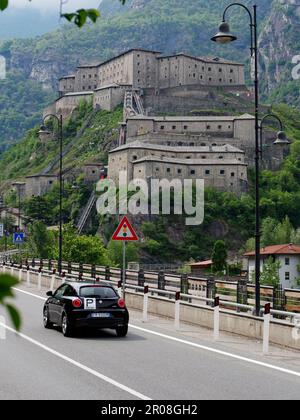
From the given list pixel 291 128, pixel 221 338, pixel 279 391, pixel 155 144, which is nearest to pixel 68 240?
pixel 221 338

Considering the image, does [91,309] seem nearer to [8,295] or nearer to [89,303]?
[89,303]

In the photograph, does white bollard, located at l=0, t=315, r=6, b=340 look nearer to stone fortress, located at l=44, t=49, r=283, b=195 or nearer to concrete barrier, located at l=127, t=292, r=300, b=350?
concrete barrier, located at l=127, t=292, r=300, b=350

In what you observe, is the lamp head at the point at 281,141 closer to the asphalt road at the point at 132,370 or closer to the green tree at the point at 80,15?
the asphalt road at the point at 132,370

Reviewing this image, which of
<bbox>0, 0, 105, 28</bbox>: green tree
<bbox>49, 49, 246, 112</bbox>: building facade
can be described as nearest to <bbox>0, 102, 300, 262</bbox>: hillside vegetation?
<bbox>49, 49, 246, 112</bbox>: building facade

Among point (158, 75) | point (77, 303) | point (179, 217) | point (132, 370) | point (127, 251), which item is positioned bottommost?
point (132, 370)

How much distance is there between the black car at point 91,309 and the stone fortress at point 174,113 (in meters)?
112

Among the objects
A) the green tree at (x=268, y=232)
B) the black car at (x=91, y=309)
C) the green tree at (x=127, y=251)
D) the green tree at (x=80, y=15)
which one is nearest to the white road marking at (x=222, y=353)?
the black car at (x=91, y=309)

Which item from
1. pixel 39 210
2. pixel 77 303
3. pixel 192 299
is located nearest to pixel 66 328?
pixel 77 303

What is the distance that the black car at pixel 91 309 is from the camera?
17859 mm

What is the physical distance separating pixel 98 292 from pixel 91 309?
60cm

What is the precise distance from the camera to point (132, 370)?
508 inches

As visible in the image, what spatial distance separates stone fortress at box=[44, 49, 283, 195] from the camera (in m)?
135

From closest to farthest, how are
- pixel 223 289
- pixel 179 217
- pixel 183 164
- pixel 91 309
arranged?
pixel 91 309 < pixel 223 289 < pixel 179 217 < pixel 183 164
